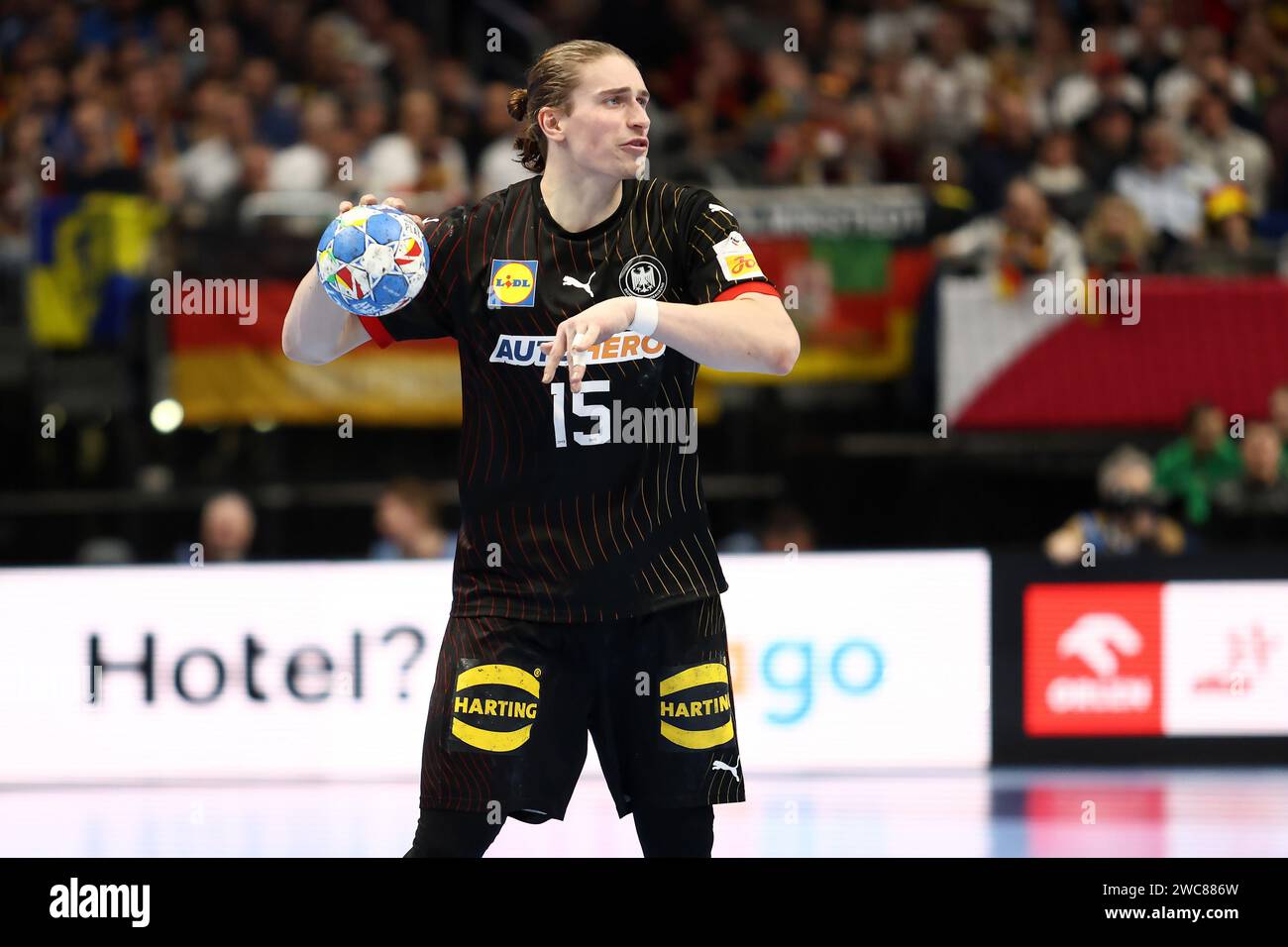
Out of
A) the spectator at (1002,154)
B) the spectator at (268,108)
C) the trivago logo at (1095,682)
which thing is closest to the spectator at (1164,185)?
the spectator at (1002,154)

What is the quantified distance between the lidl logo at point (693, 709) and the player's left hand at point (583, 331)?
76 centimetres

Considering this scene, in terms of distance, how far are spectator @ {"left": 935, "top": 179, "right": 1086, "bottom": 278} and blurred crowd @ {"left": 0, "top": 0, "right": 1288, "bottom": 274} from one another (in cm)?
2

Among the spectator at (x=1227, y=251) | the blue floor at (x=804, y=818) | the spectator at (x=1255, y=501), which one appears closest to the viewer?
the blue floor at (x=804, y=818)

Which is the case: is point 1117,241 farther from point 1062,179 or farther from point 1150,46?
point 1150,46

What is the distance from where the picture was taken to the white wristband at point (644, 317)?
11.6ft

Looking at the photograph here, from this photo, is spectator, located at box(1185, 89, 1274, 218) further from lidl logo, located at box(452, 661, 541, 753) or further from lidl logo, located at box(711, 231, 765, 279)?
lidl logo, located at box(452, 661, 541, 753)

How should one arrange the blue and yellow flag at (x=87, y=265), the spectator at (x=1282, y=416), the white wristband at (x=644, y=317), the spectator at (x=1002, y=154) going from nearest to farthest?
the white wristband at (x=644, y=317)
the spectator at (x=1282, y=416)
the blue and yellow flag at (x=87, y=265)
the spectator at (x=1002, y=154)

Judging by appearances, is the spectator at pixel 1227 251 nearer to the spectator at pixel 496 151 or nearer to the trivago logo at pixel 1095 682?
the trivago logo at pixel 1095 682

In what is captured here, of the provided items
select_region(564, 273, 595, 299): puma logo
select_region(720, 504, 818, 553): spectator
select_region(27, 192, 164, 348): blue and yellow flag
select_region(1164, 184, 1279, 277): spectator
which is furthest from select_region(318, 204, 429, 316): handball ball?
select_region(1164, 184, 1279, 277): spectator
